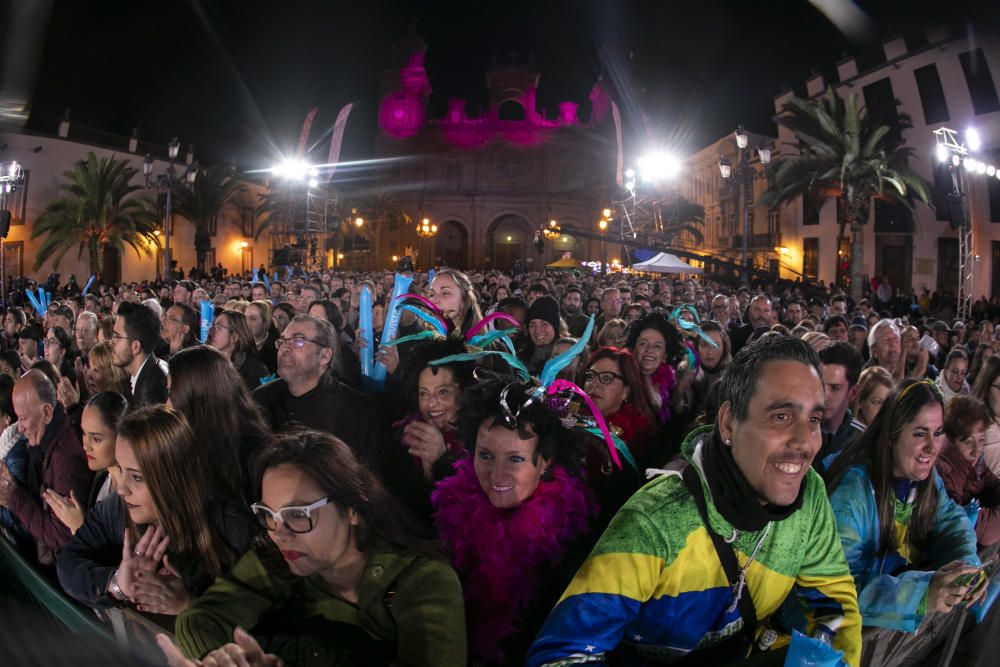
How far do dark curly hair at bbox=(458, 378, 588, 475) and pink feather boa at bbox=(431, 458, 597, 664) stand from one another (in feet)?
0.25

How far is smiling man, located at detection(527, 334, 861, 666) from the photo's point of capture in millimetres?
1985

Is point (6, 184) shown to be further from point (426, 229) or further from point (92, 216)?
point (426, 229)

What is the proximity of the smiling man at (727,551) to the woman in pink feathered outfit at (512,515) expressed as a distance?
0.48 metres

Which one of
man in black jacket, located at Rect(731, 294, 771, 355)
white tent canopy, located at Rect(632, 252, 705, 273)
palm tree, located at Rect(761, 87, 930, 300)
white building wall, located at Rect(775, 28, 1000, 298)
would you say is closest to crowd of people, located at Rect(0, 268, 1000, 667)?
man in black jacket, located at Rect(731, 294, 771, 355)

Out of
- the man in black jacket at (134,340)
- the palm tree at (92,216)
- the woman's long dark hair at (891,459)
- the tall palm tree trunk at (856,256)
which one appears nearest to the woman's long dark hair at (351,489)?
the woman's long dark hair at (891,459)

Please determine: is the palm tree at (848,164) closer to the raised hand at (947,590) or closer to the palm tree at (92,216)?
the palm tree at (92,216)

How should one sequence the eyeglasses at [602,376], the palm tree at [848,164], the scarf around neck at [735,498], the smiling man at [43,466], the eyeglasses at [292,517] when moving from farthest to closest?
1. the palm tree at [848,164]
2. the eyeglasses at [602,376]
3. the smiling man at [43,466]
4. the eyeglasses at [292,517]
5. the scarf around neck at [735,498]

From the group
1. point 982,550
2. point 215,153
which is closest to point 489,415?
point 982,550

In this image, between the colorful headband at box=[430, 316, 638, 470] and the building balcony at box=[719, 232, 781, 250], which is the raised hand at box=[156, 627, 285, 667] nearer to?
the colorful headband at box=[430, 316, 638, 470]

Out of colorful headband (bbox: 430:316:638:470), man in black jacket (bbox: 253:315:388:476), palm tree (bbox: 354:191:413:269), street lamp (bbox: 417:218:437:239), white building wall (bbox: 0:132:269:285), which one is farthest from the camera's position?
palm tree (bbox: 354:191:413:269)

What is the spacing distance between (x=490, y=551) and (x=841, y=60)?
31326 mm

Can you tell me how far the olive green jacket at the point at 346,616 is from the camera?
6.90 feet

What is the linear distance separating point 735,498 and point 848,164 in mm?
20572

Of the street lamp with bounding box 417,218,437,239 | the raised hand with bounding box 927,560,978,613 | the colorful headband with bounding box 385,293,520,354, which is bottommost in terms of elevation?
the raised hand with bounding box 927,560,978,613
